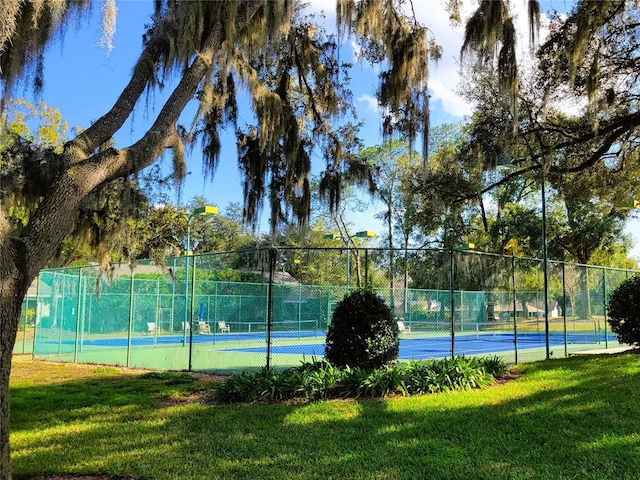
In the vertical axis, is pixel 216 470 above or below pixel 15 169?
below

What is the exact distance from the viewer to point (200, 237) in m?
43.3

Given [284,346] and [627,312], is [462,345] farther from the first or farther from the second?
[627,312]

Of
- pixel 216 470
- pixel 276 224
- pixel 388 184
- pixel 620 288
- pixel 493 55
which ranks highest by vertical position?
pixel 388 184

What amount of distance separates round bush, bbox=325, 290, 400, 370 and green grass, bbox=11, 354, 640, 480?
126cm

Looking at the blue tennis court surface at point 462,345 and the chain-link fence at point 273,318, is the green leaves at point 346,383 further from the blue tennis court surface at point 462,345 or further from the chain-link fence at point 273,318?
the blue tennis court surface at point 462,345

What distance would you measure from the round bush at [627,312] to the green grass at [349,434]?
2968 millimetres

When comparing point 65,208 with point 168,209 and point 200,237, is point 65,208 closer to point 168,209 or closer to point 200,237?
point 168,209

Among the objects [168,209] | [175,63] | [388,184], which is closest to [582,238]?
[388,184]

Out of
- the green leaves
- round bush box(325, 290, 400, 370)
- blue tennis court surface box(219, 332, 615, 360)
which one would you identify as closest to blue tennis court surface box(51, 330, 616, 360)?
blue tennis court surface box(219, 332, 615, 360)

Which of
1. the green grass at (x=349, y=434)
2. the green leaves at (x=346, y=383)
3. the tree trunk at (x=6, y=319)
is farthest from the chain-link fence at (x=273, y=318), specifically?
the tree trunk at (x=6, y=319)

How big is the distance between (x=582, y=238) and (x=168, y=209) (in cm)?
1985

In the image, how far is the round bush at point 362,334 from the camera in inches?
318

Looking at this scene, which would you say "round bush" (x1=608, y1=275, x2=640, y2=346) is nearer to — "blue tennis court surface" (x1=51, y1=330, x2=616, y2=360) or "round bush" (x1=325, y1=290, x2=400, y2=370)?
"blue tennis court surface" (x1=51, y1=330, x2=616, y2=360)

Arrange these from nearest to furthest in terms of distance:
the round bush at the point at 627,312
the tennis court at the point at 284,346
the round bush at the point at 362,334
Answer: the round bush at the point at 362,334 → the round bush at the point at 627,312 → the tennis court at the point at 284,346
